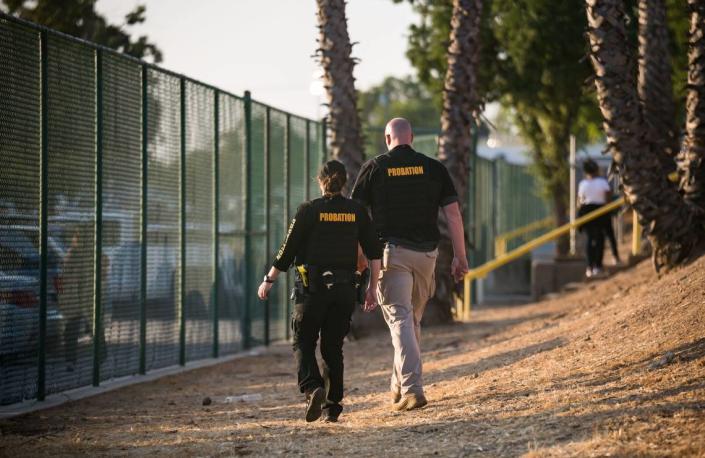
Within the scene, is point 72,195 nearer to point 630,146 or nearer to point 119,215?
point 119,215

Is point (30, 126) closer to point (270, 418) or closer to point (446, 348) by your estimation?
point (270, 418)

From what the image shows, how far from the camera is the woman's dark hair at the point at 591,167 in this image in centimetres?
1912

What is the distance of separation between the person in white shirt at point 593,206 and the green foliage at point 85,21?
34.1 feet

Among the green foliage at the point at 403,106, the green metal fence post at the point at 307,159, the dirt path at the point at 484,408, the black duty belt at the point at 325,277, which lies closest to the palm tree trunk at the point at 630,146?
the dirt path at the point at 484,408

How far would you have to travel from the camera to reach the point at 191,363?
13227 mm

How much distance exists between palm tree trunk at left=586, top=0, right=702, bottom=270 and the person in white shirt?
560 centimetres

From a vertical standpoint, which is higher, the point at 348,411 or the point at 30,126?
the point at 30,126

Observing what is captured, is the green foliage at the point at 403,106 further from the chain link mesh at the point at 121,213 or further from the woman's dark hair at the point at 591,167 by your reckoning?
the chain link mesh at the point at 121,213

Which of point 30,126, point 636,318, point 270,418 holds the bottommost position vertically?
point 270,418

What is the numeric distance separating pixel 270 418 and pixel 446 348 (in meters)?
5.38

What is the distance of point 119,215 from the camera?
11.4m

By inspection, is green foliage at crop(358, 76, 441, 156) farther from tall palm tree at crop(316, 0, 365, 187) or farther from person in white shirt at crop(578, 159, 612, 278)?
tall palm tree at crop(316, 0, 365, 187)

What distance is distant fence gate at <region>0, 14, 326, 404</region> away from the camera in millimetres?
9523

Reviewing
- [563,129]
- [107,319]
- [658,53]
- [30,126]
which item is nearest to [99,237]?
[107,319]
